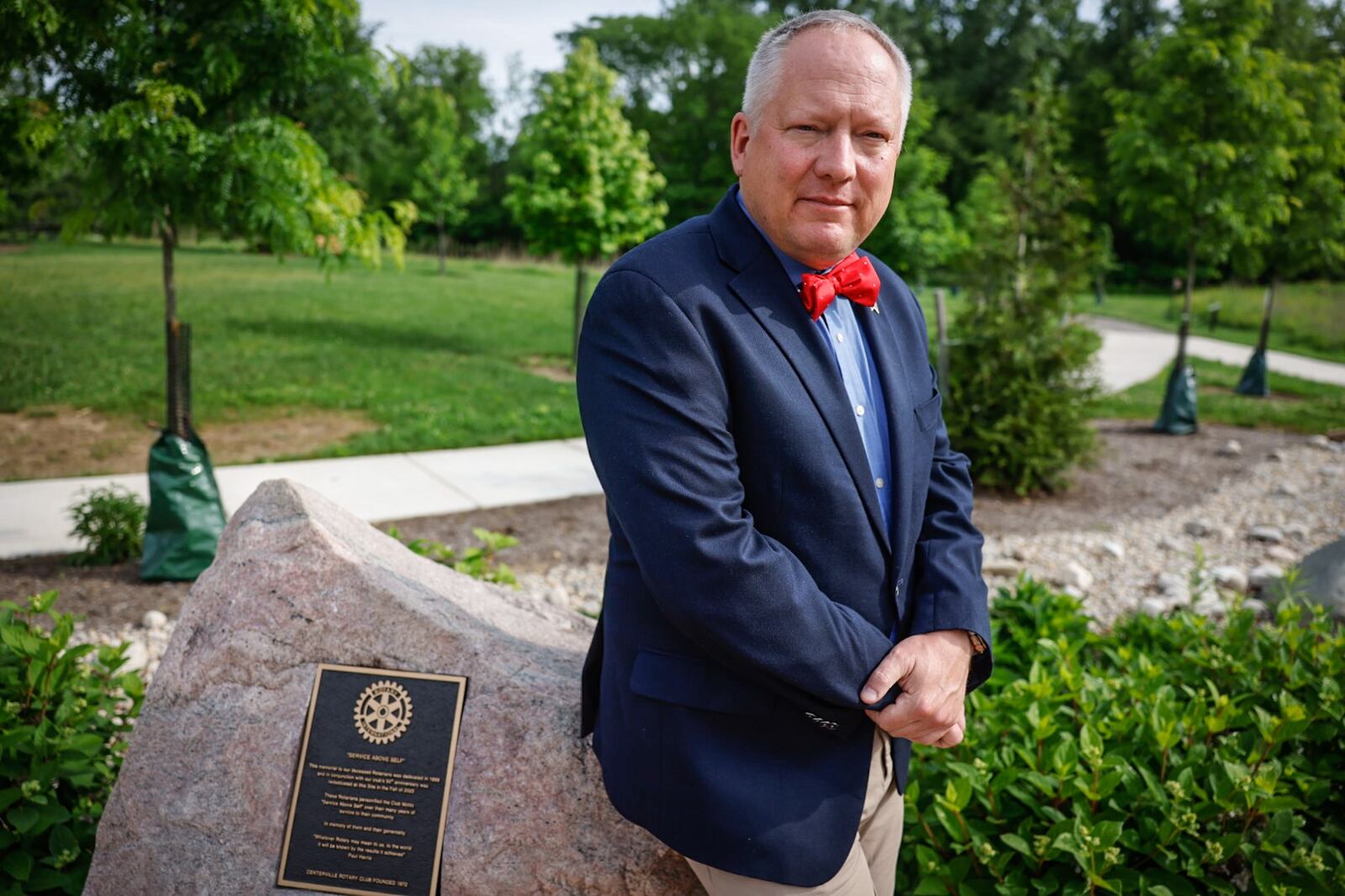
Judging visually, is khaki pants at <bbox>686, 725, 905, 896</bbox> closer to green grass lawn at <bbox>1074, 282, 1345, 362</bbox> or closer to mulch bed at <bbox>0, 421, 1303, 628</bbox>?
mulch bed at <bbox>0, 421, 1303, 628</bbox>

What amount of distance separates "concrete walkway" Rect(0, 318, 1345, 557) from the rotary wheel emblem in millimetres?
3887

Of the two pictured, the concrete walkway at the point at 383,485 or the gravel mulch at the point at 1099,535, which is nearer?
the gravel mulch at the point at 1099,535

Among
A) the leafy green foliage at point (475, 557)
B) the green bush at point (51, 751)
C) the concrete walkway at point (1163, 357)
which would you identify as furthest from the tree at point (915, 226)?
the green bush at point (51, 751)

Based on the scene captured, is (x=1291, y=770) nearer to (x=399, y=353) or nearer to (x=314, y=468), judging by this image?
(x=314, y=468)

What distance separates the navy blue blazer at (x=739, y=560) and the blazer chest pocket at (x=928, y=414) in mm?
60

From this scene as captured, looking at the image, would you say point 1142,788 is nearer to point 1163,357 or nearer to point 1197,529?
point 1197,529

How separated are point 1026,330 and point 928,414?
621cm

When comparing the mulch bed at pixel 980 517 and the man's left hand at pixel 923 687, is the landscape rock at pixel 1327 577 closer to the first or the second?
the mulch bed at pixel 980 517

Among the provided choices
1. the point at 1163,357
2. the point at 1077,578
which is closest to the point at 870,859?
the point at 1077,578

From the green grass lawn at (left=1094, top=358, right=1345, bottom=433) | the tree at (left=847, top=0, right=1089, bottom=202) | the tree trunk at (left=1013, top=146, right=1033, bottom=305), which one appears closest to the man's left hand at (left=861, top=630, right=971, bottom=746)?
the tree trunk at (left=1013, top=146, right=1033, bottom=305)

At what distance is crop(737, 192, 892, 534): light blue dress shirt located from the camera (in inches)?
74.4

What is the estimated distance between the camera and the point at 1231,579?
5887 millimetres

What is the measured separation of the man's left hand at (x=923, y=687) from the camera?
1741 mm

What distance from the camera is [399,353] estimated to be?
46.7ft
